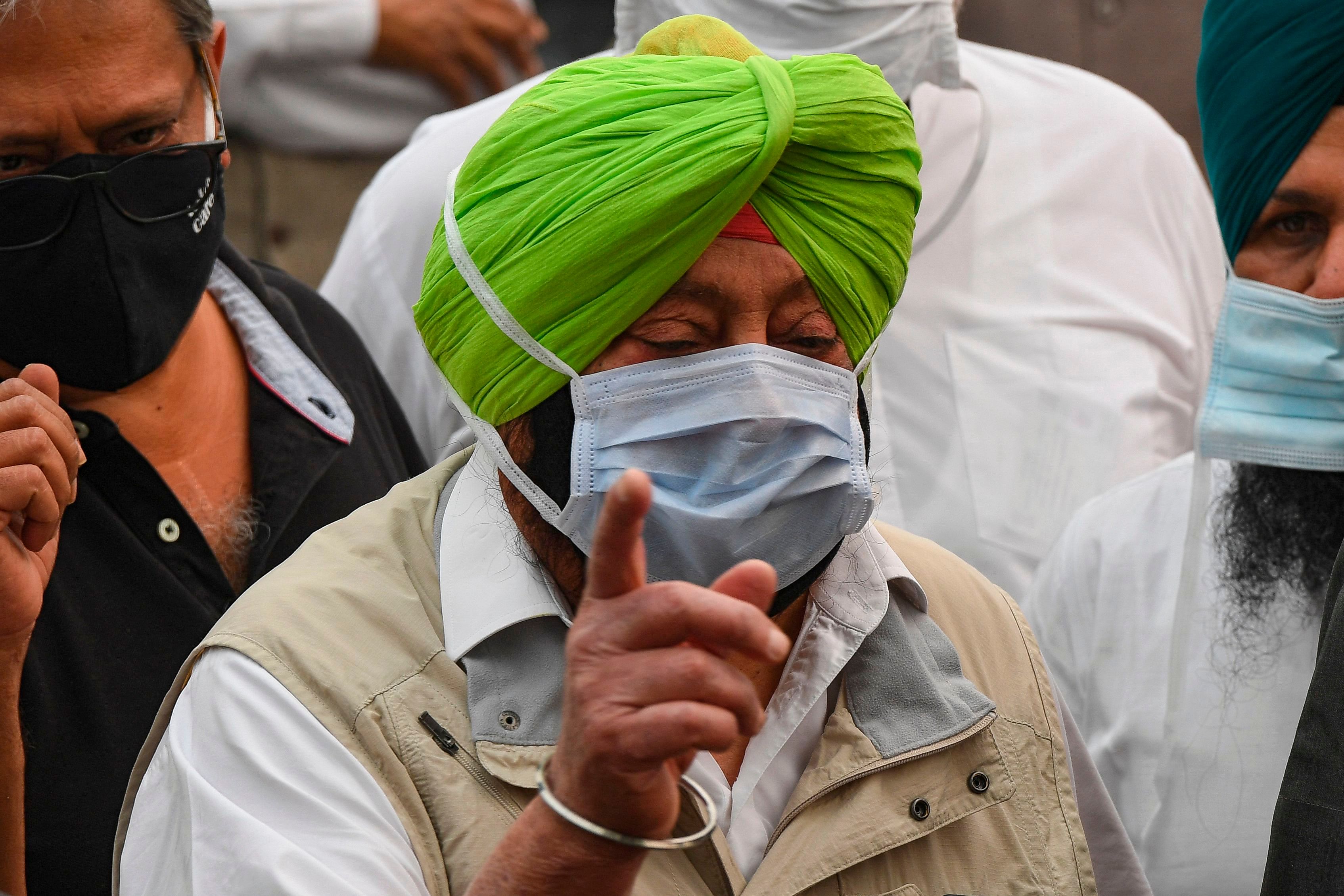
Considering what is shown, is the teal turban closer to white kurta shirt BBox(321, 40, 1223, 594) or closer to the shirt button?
white kurta shirt BBox(321, 40, 1223, 594)

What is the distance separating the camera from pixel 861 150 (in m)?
2.29

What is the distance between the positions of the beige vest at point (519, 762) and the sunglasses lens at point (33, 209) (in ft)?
2.75

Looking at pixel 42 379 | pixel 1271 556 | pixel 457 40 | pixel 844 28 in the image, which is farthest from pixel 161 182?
pixel 457 40

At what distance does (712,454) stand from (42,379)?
41.8 inches

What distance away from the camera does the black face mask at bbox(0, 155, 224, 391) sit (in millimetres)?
2771

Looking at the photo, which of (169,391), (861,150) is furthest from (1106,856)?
(169,391)

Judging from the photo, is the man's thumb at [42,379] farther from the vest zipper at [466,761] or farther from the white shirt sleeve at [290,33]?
the white shirt sleeve at [290,33]

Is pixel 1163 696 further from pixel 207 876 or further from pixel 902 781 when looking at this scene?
pixel 207 876

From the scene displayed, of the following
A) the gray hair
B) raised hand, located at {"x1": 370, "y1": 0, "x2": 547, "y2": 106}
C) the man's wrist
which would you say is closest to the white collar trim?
the man's wrist

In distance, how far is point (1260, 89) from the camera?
127 inches

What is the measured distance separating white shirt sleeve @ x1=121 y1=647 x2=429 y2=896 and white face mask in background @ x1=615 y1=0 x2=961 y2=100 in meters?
2.32

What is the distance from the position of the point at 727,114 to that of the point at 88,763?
4.83ft

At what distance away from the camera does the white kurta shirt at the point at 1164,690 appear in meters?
3.08

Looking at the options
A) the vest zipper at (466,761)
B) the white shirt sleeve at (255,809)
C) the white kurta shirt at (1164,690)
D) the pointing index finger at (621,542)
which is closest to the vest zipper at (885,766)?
the vest zipper at (466,761)
